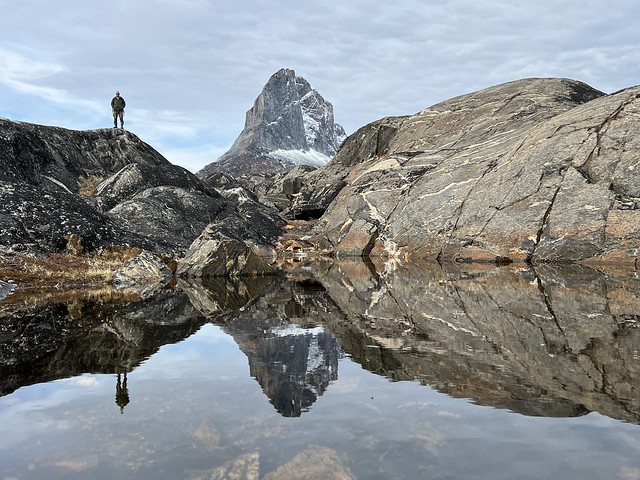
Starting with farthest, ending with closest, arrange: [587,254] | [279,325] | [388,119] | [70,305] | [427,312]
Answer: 1. [388,119]
2. [587,254]
3. [70,305]
4. [427,312]
5. [279,325]

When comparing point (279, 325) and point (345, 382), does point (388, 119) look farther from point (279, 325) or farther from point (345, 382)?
point (345, 382)

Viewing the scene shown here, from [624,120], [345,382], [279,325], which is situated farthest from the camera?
[624,120]

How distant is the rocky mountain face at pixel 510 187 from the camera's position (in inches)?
1041

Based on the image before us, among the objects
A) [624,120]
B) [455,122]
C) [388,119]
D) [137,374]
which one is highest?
[388,119]

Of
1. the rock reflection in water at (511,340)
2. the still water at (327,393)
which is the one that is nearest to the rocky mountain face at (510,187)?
the rock reflection in water at (511,340)

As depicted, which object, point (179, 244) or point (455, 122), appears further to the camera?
point (455, 122)

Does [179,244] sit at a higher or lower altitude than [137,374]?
higher

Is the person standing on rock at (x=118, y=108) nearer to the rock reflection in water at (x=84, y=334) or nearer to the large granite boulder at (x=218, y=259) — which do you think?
the large granite boulder at (x=218, y=259)

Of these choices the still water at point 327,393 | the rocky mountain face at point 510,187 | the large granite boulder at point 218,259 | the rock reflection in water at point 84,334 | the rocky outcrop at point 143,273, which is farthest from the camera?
the rocky mountain face at point 510,187

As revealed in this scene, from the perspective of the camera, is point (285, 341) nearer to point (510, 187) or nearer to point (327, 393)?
point (327, 393)

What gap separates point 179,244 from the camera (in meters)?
29.7

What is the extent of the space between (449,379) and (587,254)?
2265cm

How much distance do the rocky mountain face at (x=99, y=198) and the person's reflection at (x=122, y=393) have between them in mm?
16765

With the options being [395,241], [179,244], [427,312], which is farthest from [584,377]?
→ [395,241]
